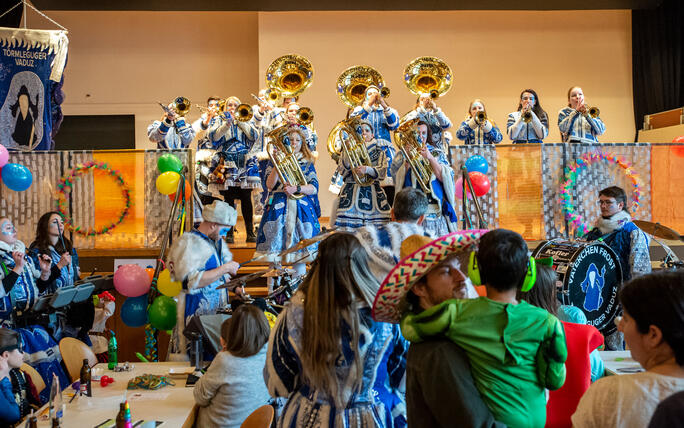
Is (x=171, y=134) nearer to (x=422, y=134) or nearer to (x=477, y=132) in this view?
(x=422, y=134)

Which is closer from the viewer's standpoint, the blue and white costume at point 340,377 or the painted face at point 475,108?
the blue and white costume at point 340,377

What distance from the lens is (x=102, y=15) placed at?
1214 centimetres

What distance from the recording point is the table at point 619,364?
10.5 feet

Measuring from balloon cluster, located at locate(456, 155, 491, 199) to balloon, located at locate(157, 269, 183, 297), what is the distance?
3136mm

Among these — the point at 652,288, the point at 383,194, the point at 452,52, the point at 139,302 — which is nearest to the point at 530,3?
the point at 452,52

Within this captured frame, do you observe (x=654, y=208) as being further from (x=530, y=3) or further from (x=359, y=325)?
(x=359, y=325)

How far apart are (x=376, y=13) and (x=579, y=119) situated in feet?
15.2

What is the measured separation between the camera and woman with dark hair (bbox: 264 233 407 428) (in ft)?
6.93

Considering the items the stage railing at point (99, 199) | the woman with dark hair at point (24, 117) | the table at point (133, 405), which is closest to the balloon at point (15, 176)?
the stage railing at point (99, 199)

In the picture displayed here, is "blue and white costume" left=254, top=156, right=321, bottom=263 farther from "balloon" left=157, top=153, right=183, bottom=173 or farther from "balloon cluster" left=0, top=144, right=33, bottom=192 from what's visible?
A: "balloon cluster" left=0, top=144, right=33, bottom=192

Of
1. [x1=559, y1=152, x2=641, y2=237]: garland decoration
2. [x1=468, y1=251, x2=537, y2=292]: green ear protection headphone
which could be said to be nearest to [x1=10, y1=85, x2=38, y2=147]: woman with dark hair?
[x1=559, y1=152, x2=641, y2=237]: garland decoration

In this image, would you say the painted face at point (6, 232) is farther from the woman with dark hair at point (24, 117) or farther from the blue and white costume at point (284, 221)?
the woman with dark hair at point (24, 117)

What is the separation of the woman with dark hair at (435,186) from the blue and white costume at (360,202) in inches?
11.3

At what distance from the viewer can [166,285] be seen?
5578 mm
